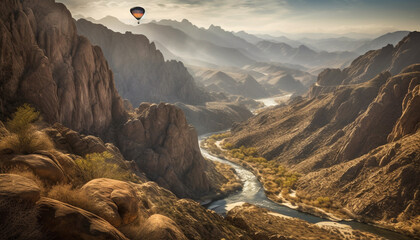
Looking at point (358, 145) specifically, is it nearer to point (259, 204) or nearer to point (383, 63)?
point (259, 204)

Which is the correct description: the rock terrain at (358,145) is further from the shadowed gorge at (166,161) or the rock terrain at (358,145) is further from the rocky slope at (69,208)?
the rocky slope at (69,208)

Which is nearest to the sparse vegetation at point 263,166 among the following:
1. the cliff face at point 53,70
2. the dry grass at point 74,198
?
the cliff face at point 53,70

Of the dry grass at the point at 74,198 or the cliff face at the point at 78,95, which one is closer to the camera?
the dry grass at the point at 74,198

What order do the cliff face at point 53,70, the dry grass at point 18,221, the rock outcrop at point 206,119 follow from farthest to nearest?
the rock outcrop at point 206,119 → the cliff face at point 53,70 → the dry grass at point 18,221

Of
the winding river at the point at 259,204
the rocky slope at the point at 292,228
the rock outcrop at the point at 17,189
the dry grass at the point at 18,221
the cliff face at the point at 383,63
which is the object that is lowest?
the winding river at the point at 259,204

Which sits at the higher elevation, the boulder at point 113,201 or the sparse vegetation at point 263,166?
the boulder at point 113,201

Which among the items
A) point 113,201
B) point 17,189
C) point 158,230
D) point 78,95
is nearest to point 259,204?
point 78,95

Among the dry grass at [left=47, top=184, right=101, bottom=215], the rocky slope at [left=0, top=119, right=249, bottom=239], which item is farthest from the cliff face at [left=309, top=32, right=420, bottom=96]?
the dry grass at [left=47, top=184, right=101, bottom=215]

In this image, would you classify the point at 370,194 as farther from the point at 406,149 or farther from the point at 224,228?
the point at 224,228

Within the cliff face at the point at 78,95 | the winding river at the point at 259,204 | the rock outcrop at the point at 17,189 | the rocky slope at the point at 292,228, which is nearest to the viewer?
the rock outcrop at the point at 17,189
